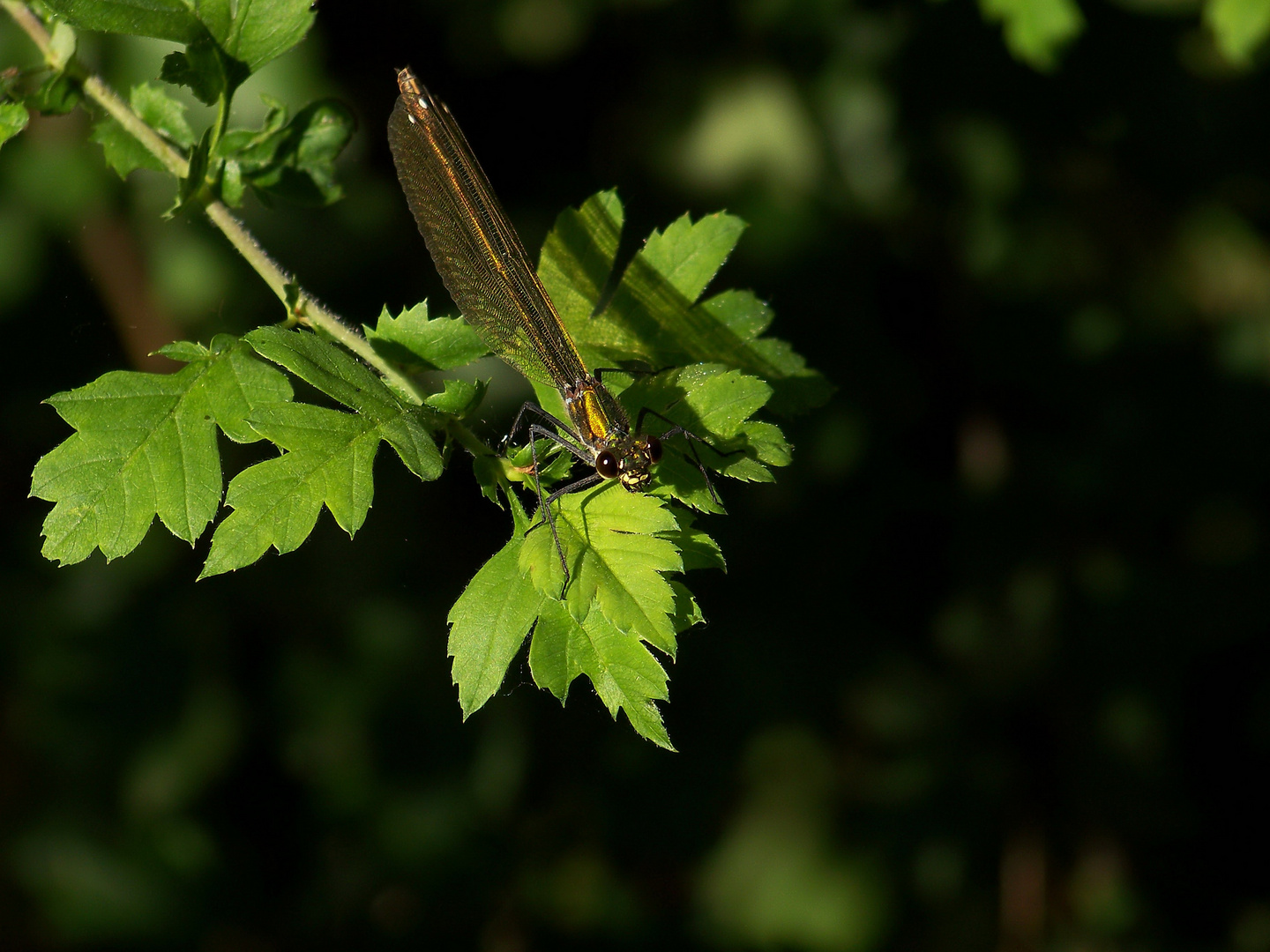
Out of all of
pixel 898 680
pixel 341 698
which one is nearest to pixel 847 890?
pixel 898 680

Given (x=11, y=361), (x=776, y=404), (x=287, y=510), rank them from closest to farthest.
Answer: (x=287, y=510), (x=776, y=404), (x=11, y=361)

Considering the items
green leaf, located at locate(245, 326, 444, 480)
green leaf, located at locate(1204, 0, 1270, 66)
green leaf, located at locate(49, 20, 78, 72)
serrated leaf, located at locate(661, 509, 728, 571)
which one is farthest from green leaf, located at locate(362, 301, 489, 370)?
green leaf, located at locate(1204, 0, 1270, 66)

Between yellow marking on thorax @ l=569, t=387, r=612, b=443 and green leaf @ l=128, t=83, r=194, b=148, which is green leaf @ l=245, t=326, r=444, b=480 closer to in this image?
yellow marking on thorax @ l=569, t=387, r=612, b=443

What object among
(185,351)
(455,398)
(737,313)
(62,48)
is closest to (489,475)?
(455,398)

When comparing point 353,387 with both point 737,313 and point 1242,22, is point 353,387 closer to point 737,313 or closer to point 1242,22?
point 737,313

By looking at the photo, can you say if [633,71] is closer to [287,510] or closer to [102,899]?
[287,510]

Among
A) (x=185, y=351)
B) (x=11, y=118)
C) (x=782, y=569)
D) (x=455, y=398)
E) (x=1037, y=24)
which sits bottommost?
(x=782, y=569)

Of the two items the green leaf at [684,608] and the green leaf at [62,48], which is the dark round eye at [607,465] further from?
the green leaf at [62,48]
